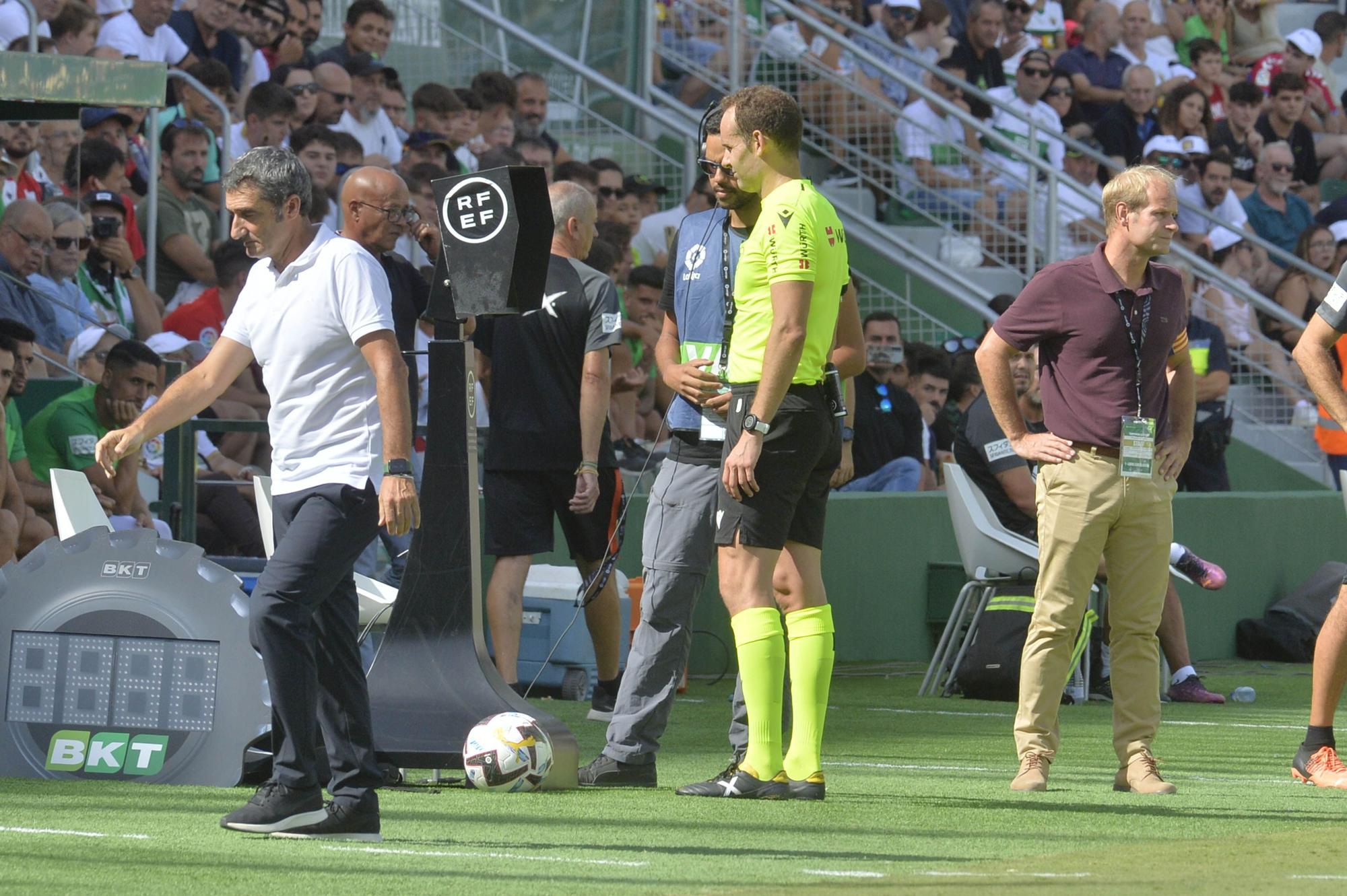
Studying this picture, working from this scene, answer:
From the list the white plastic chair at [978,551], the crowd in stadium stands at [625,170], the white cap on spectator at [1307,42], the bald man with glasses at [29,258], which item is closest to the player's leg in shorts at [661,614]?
the crowd in stadium stands at [625,170]

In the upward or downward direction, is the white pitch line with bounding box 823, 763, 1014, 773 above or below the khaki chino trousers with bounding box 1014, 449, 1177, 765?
below

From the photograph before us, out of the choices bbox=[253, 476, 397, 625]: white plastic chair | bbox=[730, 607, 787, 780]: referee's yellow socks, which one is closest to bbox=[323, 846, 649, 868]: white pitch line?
bbox=[730, 607, 787, 780]: referee's yellow socks

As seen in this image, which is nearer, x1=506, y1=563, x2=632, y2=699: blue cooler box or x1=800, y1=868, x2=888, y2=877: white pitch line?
x1=800, y1=868, x2=888, y2=877: white pitch line

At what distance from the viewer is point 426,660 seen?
22.2 ft

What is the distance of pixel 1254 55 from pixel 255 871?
1949 centimetres

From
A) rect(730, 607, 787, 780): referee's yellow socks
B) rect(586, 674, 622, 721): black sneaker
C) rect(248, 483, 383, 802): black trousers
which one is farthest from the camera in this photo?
rect(586, 674, 622, 721): black sneaker

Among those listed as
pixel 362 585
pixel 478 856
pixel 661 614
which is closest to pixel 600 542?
pixel 362 585

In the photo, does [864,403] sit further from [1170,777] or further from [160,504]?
[1170,777]

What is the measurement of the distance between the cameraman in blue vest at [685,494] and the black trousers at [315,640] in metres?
1.27

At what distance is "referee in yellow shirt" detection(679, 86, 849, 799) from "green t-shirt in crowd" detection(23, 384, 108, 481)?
15.1 feet

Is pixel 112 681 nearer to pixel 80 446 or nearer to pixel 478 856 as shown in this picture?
pixel 478 856

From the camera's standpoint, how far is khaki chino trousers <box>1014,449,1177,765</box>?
666 centimetres

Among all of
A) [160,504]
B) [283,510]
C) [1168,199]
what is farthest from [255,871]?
[160,504]

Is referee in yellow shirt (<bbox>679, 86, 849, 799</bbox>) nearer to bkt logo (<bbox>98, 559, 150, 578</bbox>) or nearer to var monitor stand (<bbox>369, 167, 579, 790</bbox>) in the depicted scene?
var monitor stand (<bbox>369, 167, 579, 790</bbox>)
